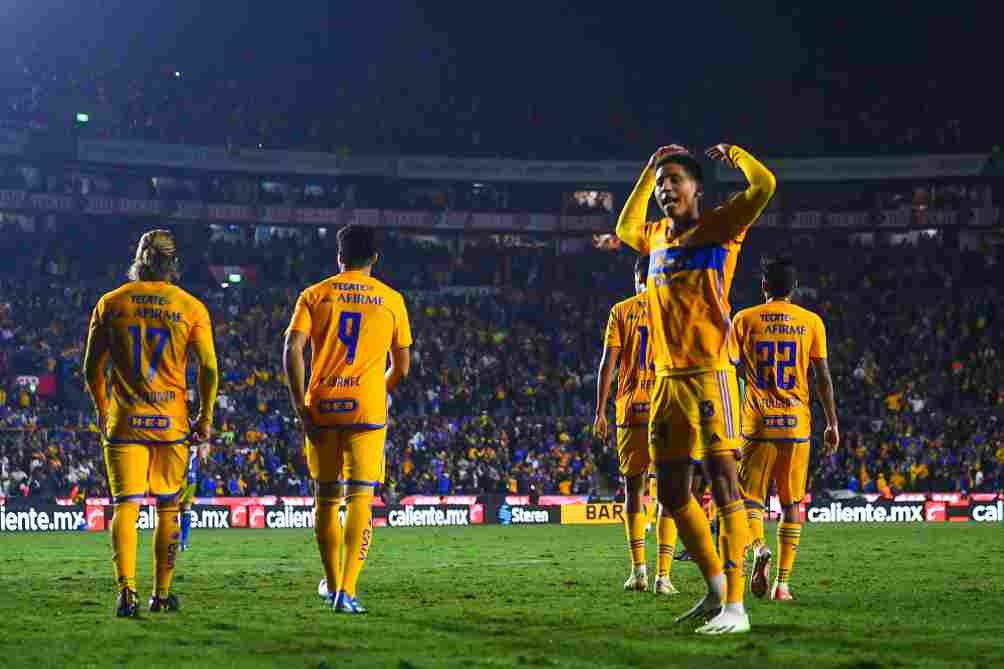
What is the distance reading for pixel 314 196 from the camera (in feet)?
203

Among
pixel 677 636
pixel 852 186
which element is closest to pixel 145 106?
pixel 852 186

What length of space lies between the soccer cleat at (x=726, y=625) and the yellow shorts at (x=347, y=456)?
9.72 ft

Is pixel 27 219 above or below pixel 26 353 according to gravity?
above

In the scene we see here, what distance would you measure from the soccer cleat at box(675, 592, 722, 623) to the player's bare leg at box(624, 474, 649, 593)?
3.15m

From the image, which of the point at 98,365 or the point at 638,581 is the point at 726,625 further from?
the point at 98,365

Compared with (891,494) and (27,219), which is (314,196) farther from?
(891,494)

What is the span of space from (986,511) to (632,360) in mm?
27786

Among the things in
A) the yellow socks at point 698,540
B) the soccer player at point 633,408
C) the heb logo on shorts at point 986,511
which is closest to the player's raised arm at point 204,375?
the yellow socks at point 698,540

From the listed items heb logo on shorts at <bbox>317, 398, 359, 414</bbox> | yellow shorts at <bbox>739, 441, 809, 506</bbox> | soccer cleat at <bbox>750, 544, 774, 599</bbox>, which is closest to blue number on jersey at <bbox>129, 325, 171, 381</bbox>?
heb logo on shorts at <bbox>317, 398, 359, 414</bbox>

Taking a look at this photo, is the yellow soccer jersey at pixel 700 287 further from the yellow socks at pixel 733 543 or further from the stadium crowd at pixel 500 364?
the stadium crowd at pixel 500 364

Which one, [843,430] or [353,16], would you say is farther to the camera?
[353,16]

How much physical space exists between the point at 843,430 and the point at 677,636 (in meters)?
36.2

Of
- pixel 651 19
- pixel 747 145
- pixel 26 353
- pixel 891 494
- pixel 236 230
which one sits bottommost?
pixel 891 494

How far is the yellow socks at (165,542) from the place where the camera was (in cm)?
1052
